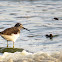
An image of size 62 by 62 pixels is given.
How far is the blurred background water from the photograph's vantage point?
1171 centimetres

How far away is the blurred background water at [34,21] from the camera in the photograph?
461 inches

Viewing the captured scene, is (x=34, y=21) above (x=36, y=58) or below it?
below

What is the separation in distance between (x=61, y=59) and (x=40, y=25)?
13.8m

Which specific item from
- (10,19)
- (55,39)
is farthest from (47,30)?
(10,19)

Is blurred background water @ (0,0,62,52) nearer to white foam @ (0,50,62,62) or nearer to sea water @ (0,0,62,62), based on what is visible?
sea water @ (0,0,62,62)

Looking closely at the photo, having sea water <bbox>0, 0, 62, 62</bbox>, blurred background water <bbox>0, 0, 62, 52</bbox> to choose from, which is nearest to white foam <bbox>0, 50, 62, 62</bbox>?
sea water <bbox>0, 0, 62, 62</bbox>

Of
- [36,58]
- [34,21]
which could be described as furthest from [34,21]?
[36,58]

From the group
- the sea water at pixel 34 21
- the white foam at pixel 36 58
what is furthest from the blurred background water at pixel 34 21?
the white foam at pixel 36 58

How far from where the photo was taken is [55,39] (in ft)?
42.5

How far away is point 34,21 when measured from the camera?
18703mm

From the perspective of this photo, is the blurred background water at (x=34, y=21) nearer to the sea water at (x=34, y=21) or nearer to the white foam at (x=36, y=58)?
the sea water at (x=34, y=21)

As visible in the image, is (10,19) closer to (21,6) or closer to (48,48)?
(21,6)

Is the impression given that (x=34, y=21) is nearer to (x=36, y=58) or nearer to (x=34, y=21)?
(x=34, y=21)

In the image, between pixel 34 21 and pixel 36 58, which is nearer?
pixel 36 58
